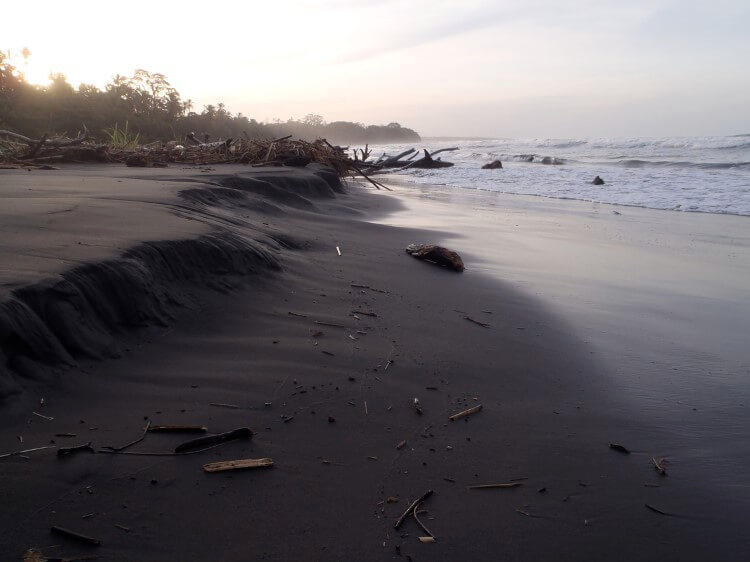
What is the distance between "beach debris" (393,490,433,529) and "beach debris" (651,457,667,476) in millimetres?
874

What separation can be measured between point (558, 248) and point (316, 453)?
15.9 feet

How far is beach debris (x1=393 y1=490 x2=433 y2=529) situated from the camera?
4.75ft

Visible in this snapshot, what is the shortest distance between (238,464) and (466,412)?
95 cm

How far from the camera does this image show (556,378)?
8.56 feet

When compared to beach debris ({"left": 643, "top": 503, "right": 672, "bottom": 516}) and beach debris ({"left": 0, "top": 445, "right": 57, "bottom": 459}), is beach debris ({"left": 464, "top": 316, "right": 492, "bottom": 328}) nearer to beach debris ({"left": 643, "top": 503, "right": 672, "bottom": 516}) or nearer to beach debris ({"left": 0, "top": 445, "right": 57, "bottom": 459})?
beach debris ({"left": 643, "top": 503, "right": 672, "bottom": 516})

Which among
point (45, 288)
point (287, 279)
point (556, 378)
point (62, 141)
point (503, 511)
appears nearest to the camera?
point (503, 511)

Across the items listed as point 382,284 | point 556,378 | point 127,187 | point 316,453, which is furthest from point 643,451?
point 127,187

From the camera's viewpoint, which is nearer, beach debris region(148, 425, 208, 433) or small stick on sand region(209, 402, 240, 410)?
beach debris region(148, 425, 208, 433)

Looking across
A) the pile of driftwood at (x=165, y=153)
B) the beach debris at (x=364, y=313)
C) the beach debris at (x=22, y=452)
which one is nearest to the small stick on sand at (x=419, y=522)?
the beach debris at (x=22, y=452)

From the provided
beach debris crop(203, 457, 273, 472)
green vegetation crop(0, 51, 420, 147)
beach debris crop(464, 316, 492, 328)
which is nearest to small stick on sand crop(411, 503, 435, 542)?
beach debris crop(203, 457, 273, 472)

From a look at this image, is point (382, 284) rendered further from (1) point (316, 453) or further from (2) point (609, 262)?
(2) point (609, 262)

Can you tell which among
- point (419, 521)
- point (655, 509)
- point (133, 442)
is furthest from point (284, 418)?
point (655, 509)

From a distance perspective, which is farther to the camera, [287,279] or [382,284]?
[382,284]

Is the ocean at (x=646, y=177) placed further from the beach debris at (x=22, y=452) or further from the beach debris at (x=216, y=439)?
the beach debris at (x=22, y=452)
